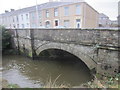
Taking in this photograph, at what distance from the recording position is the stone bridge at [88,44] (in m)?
6.70

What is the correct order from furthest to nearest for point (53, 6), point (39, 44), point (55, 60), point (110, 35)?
1. point (53, 6)
2. point (55, 60)
3. point (39, 44)
4. point (110, 35)

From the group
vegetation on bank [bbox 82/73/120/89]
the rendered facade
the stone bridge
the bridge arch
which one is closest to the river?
the bridge arch

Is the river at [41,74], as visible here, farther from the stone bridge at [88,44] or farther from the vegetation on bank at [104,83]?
the vegetation on bank at [104,83]

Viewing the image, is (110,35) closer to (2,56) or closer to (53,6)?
(2,56)

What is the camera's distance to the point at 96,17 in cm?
2525

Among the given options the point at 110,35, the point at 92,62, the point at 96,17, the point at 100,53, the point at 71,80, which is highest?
the point at 96,17

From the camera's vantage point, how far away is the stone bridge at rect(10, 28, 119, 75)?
670 cm

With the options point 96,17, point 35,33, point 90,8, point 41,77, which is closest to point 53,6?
point 90,8

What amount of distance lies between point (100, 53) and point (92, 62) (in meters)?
0.94

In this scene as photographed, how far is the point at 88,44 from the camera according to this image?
7.85 m

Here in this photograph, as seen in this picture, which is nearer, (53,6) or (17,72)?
(17,72)

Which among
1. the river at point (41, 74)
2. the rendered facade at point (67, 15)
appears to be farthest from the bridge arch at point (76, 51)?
the rendered facade at point (67, 15)

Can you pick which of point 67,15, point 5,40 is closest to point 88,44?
point 5,40

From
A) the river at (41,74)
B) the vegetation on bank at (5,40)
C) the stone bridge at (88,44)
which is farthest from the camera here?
the vegetation on bank at (5,40)
